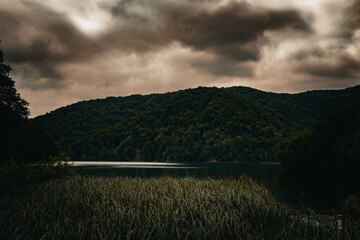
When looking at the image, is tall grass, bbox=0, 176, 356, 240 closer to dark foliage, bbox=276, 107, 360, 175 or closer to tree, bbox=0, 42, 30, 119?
tree, bbox=0, 42, 30, 119

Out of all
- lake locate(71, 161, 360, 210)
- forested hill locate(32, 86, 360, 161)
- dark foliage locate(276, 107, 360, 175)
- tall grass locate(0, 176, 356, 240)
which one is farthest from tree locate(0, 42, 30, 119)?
forested hill locate(32, 86, 360, 161)

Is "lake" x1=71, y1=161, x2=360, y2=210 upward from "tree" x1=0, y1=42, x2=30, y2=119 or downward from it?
downward

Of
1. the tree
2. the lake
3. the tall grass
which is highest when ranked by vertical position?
the tree

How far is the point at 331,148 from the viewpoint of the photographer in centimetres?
4900

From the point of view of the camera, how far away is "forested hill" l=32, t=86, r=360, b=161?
474 ft

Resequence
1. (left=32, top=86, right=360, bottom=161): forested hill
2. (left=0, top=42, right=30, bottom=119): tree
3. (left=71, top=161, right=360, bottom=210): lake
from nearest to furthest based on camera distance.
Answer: (left=71, top=161, right=360, bottom=210): lake < (left=0, top=42, right=30, bottom=119): tree < (left=32, top=86, right=360, bottom=161): forested hill

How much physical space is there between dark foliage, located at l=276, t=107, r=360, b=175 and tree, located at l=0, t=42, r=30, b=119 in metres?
42.0

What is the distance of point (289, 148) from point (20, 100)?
185 ft

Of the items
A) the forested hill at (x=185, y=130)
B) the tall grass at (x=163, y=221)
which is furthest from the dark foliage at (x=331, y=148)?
the forested hill at (x=185, y=130)

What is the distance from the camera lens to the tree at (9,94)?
25.4 metres

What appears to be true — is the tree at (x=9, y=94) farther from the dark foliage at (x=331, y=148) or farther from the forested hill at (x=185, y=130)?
the forested hill at (x=185, y=130)

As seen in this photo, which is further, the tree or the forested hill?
the forested hill

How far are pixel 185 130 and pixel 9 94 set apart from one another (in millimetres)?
144854

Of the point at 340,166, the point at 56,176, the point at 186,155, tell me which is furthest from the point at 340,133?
the point at 186,155
